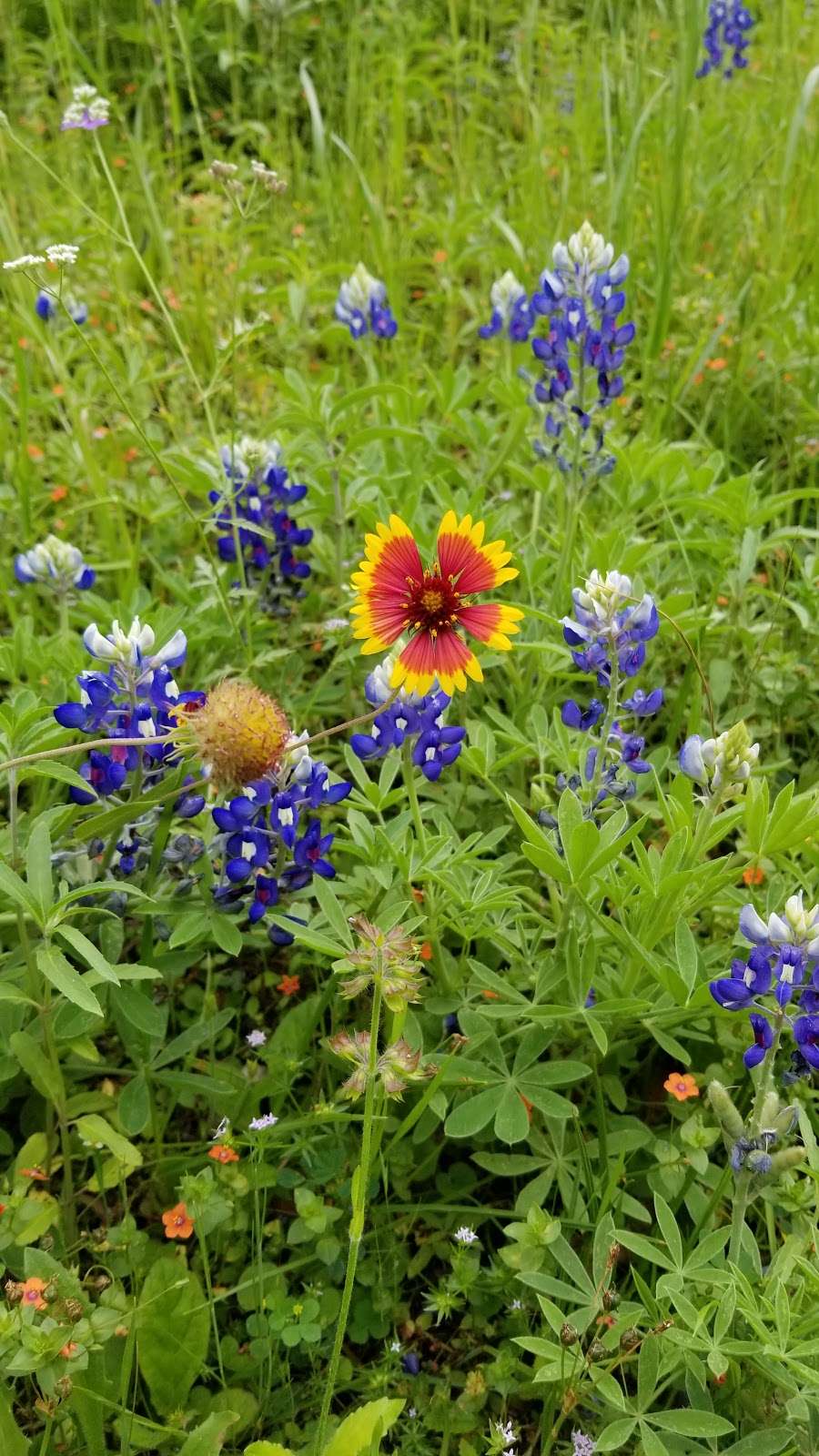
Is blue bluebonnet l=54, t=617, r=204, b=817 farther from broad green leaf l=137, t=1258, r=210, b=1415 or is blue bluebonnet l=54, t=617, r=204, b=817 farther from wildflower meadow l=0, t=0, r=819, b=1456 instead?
broad green leaf l=137, t=1258, r=210, b=1415

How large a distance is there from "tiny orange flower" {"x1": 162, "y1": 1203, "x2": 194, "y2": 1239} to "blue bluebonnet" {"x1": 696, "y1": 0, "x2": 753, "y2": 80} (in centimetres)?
448

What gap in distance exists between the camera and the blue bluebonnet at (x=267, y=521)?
8.00 feet

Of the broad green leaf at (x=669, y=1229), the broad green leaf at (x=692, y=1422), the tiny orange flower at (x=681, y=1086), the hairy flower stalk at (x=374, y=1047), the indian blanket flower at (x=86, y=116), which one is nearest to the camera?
the hairy flower stalk at (x=374, y=1047)

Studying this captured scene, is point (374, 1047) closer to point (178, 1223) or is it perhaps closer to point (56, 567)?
point (178, 1223)

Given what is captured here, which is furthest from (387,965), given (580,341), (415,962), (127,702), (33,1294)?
(580,341)

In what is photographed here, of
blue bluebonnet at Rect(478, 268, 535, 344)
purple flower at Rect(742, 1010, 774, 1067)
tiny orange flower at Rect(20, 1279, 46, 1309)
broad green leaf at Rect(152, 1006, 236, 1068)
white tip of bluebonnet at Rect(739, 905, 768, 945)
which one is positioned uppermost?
blue bluebonnet at Rect(478, 268, 535, 344)

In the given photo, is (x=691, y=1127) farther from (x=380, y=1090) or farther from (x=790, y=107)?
(x=790, y=107)

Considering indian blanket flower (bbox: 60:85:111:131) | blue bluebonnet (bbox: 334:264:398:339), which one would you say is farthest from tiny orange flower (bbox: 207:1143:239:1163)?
indian blanket flower (bbox: 60:85:111:131)

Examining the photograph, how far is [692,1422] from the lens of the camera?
1376 millimetres

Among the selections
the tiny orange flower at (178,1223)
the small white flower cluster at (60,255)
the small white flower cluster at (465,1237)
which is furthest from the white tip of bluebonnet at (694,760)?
the small white flower cluster at (60,255)

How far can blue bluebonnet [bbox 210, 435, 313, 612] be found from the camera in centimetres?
244

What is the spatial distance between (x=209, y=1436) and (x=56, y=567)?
1.53 meters

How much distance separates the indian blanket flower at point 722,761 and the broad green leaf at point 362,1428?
84 centimetres

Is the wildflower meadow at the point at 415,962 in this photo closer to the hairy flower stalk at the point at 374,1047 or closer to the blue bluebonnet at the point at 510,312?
the hairy flower stalk at the point at 374,1047
